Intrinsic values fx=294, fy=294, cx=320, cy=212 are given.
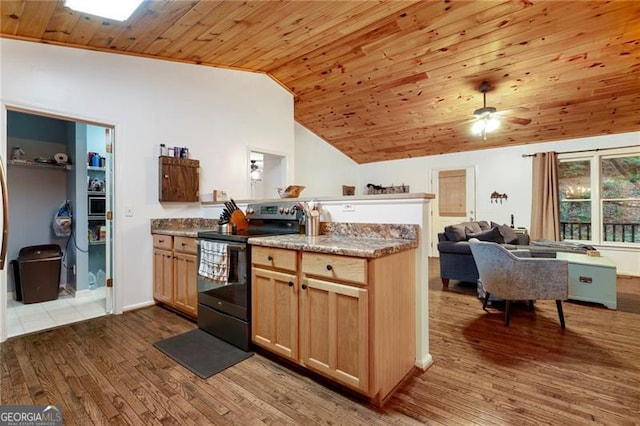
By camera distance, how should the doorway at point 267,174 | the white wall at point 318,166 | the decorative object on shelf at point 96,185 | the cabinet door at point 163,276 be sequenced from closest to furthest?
the cabinet door at point 163,276 → the decorative object on shelf at point 96,185 → the doorway at point 267,174 → the white wall at point 318,166

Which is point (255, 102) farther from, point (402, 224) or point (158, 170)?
point (402, 224)

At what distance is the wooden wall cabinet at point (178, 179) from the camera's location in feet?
11.2

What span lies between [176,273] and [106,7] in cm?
235

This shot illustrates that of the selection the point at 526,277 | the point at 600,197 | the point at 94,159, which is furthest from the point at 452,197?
the point at 94,159

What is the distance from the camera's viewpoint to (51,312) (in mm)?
3176

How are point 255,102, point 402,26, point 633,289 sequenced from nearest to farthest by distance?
point 402,26 → point 633,289 → point 255,102

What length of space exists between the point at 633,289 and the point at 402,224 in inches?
172

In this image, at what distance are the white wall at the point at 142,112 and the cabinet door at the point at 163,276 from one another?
0.09 meters

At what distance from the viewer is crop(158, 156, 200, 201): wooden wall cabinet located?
3.42m

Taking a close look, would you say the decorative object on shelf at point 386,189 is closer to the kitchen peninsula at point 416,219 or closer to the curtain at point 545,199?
the curtain at point 545,199

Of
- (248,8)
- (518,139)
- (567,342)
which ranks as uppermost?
(248,8)

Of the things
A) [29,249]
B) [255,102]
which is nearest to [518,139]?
[255,102]

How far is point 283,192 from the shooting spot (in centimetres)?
334

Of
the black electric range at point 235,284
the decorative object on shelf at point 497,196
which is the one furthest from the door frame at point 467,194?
the black electric range at point 235,284
